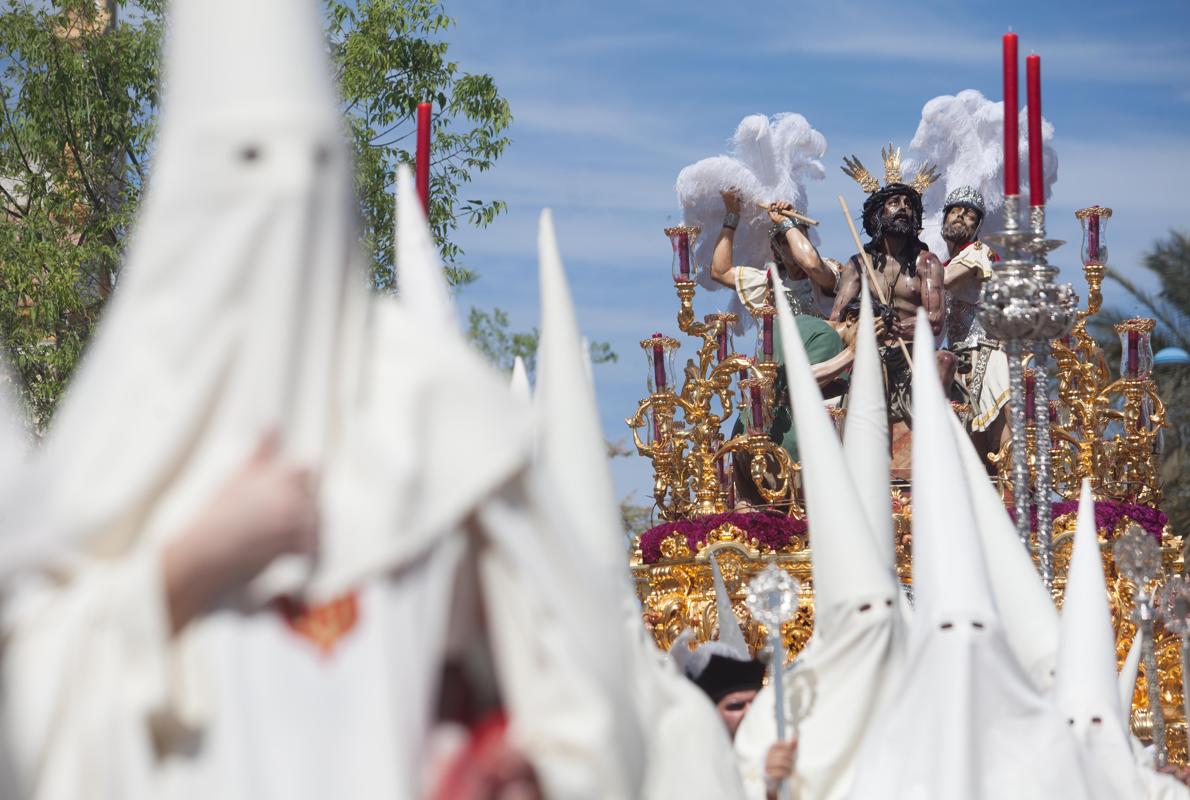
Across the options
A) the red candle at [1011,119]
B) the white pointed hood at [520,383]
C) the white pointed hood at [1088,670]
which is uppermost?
the red candle at [1011,119]

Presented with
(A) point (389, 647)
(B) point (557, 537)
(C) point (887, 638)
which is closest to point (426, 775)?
(A) point (389, 647)

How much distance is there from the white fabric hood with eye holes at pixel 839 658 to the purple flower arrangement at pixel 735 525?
3707 mm

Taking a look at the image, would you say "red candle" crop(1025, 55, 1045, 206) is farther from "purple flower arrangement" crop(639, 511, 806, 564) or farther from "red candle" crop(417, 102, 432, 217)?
"purple flower arrangement" crop(639, 511, 806, 564)

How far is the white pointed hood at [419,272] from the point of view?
4.14 meters

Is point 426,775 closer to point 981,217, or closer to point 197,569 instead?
point 197,569

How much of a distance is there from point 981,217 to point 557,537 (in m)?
10.4

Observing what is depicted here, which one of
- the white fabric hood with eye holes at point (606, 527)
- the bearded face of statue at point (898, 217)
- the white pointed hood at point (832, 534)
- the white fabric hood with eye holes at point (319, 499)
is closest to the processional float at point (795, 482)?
the bearded face of statue at point (898, 217)

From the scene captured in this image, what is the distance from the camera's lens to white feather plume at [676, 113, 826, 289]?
12375mm

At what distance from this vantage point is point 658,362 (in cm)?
1098

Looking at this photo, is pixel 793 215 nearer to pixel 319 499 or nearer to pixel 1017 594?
pixel 1017 594

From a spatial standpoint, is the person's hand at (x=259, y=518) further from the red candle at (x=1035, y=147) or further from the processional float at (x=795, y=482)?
the processional float at (x=795, y=482)

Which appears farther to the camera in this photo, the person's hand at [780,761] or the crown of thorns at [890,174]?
the crown of thorns at [890,174]

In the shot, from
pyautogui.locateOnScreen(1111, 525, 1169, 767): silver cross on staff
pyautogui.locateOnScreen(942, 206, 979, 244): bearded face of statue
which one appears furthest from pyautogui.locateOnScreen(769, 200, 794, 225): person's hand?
pyautogui.locateOnScreen(1111, 525, 1169, 767): silver cross on staff

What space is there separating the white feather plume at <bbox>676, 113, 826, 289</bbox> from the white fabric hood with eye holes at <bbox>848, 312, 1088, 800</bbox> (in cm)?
646
